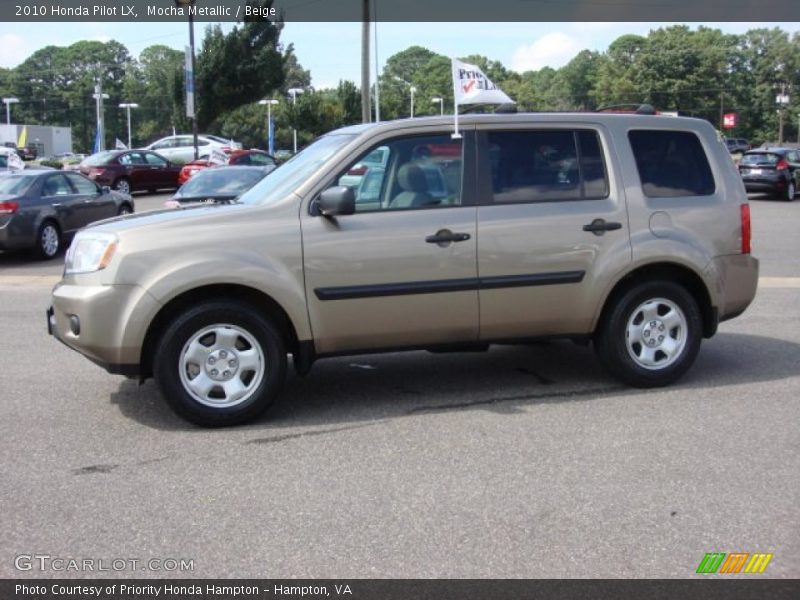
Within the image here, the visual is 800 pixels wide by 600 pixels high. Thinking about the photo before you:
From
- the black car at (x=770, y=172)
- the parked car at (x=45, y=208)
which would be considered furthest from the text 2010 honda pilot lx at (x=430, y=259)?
the black car at (x=770, y=172)

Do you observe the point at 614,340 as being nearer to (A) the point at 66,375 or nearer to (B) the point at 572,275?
(B) the point at 572,275

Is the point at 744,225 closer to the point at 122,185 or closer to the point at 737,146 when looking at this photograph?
the point at 122,185

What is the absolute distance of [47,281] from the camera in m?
12.2

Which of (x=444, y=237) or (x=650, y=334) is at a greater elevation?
(x=444, y=237)

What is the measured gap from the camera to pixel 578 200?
238 inches

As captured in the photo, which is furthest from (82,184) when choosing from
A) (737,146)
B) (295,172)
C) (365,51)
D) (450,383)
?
Result: (737,146)

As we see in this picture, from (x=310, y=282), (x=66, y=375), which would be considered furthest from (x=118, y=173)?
(x=310, y=282)

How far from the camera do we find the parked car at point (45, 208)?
14.0 metres

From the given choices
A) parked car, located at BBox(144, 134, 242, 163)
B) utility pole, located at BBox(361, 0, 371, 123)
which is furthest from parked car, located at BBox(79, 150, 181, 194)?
parked car, located at BBox(144, 134, 242, 163)

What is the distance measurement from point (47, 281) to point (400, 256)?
26.9 feet

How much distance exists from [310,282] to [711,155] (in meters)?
3.13

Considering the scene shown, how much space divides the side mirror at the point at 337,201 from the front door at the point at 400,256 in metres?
0.14
